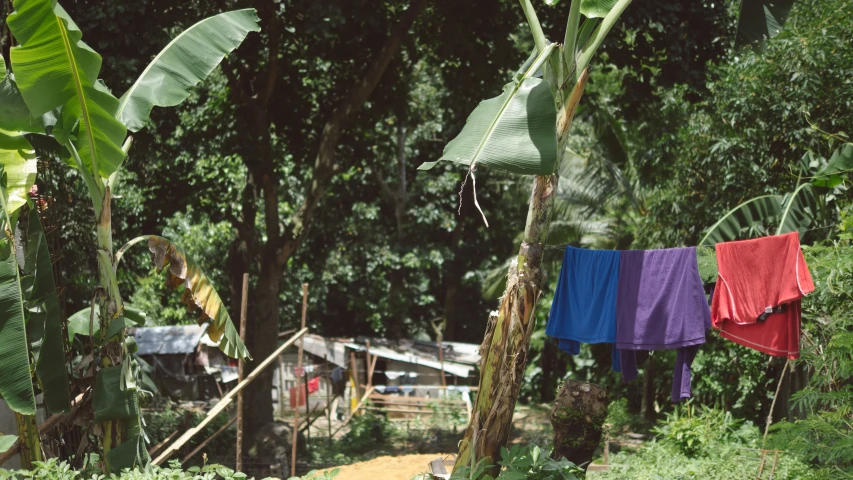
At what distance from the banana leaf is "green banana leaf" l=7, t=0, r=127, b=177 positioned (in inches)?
30.5

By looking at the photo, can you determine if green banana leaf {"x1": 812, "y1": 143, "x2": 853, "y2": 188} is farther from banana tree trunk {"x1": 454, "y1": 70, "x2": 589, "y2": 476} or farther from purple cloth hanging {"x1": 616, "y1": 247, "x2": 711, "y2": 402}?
banana tree trunk {"x1": 454, "y1": 70, "x2": 589, "y2": 476}

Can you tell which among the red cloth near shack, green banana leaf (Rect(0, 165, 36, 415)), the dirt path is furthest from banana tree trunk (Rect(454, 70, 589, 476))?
the dirt path

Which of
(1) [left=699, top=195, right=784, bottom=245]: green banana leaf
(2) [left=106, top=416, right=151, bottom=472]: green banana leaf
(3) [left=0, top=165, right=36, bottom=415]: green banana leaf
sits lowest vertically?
Result: (2) [left=106, top=416, right=151, bottom=472]: green banana leaf

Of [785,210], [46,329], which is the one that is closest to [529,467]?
[46,329]

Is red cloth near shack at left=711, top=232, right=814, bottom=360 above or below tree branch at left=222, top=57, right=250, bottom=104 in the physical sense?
below

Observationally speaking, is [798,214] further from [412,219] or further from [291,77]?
[412,219]

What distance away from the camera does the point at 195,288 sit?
5.78 metres

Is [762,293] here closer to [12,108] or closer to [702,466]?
[702,466]

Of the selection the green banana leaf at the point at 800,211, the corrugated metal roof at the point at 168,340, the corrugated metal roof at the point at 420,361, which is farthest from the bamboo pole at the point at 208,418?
the corrugated metal roof at the point at 420,361

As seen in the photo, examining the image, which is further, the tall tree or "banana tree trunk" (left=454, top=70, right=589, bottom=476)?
the tall tree

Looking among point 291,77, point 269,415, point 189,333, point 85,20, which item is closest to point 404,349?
point 189,333

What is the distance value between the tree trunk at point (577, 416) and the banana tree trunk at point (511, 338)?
1.10 feet

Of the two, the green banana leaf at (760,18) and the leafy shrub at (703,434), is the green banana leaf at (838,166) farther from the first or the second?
the leafy shrub at (703,434)

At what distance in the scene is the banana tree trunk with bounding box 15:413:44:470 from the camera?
514cm
